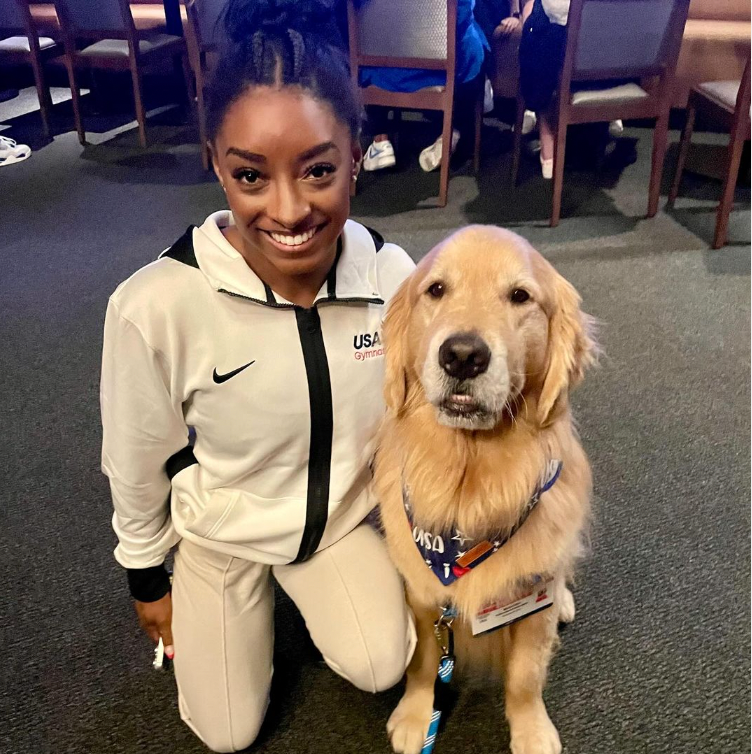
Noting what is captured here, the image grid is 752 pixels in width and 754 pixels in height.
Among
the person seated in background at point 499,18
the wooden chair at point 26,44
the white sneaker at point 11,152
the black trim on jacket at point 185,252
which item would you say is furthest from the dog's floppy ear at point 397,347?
the wooden chair at point 26,44

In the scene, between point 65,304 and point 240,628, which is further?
point 65,304

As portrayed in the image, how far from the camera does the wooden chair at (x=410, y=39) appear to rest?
11.4ft

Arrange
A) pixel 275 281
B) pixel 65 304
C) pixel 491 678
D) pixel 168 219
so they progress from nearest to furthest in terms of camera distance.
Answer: pixel 275 281 < pixel 491 678 < pixel 65 304 < pixel 168 219

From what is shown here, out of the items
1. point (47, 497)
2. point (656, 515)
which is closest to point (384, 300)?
point (656, 515)

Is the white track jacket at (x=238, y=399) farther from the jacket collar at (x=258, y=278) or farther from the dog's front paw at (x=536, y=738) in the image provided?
the dog's front paw at (x=536, y=738)

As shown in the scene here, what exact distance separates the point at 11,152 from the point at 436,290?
15.0 feet

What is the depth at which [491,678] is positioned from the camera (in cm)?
156

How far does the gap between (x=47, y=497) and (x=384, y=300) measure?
4.40 ft

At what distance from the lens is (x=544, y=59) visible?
157 inches

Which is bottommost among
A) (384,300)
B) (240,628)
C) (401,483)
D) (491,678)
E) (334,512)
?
(491,678)

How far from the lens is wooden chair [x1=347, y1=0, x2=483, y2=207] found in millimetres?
3475

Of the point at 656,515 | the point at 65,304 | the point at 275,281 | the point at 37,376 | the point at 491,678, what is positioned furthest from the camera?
the point at 65,304

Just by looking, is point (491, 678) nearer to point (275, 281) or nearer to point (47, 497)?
point (275, 281)

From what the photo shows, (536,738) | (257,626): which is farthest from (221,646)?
(536,738)
